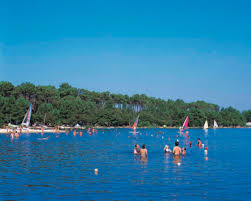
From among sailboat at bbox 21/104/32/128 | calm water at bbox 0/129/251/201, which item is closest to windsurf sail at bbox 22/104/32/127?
sailboat at bbox 21/104/32/128

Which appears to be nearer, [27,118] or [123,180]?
[123,180]

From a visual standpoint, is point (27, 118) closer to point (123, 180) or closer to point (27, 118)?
point (27, 118)

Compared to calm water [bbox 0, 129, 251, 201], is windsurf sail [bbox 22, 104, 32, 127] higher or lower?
higher

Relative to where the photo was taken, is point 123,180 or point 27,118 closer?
point 123,180

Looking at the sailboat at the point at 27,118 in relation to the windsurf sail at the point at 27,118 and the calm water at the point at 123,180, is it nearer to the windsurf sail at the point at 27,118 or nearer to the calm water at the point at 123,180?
the windsurf sail at the point at 27,118

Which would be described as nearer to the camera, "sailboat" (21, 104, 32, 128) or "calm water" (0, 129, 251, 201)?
"calm water" (0, 129, 251, 201)

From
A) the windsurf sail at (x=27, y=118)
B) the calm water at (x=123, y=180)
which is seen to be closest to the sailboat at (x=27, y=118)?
the windsurf sail at (x=27, y=118)

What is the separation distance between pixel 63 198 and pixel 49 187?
386cm

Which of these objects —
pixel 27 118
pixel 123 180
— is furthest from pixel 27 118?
pixel 123 180

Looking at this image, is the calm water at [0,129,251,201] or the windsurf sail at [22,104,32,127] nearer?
the calm water at [0,129,251,201]

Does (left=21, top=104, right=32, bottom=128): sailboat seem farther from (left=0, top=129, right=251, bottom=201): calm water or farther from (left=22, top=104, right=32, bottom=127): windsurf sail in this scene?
(left=0, top=129, right=251, bottom=201): calm water

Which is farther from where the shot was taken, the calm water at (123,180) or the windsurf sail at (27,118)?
the windsurf sail at (27,118)

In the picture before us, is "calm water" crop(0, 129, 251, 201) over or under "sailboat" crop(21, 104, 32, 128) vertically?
under

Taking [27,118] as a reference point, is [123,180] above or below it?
below
